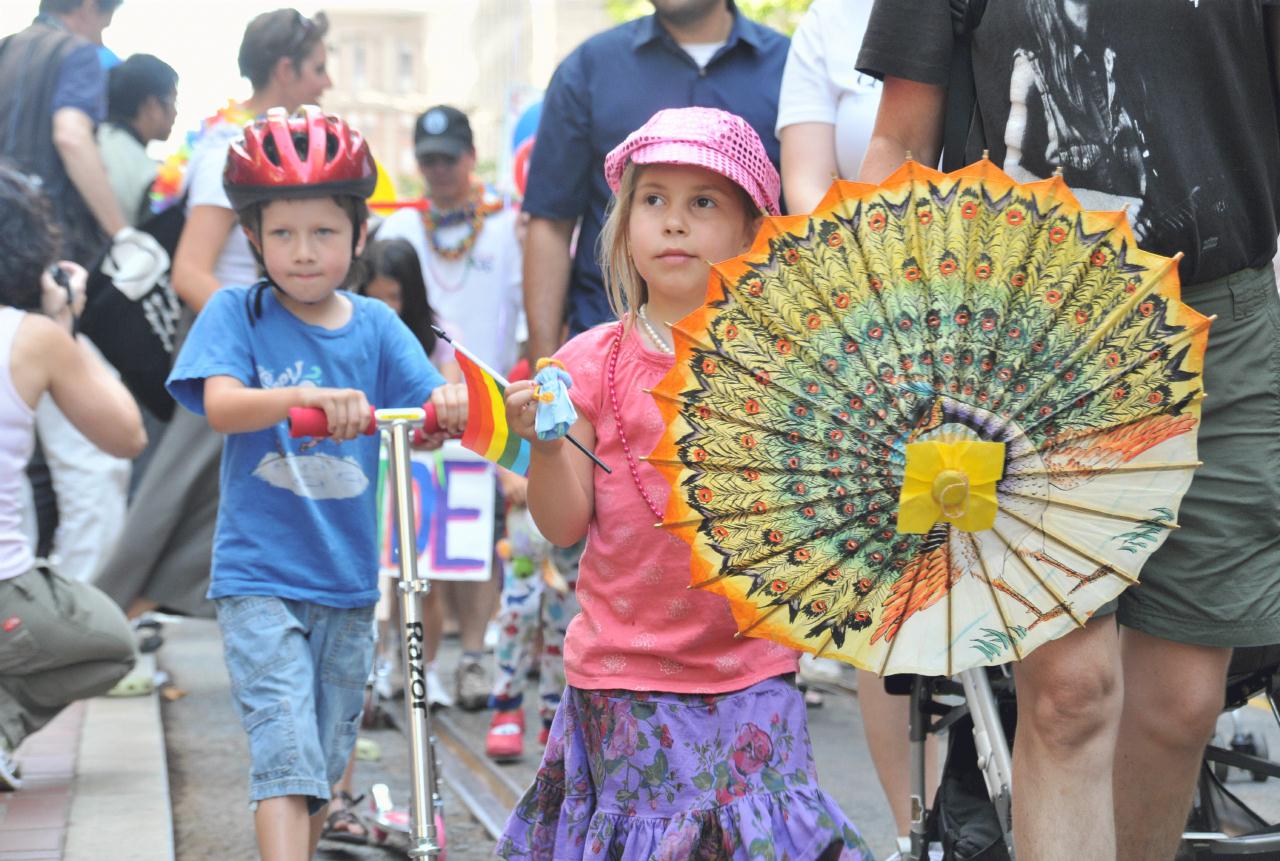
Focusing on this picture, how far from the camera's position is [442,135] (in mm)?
8750

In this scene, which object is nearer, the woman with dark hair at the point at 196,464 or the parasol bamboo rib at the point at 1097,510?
the parasol bamboo rib at the point at 1097,510

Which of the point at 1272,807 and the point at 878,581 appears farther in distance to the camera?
the point at 1272,807

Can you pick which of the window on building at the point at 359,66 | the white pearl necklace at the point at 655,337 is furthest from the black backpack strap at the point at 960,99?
the window on building at the point at 359,66

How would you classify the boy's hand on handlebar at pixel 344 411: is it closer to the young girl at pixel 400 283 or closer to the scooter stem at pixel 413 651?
the scooter stem at pixel 413 651

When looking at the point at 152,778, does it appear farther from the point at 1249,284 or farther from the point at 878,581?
the point at 1249,284

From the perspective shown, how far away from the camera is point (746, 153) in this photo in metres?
3.74

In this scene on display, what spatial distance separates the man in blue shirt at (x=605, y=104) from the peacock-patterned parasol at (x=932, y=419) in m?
2.65

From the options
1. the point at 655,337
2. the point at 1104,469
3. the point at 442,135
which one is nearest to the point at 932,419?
the point at 1104,469

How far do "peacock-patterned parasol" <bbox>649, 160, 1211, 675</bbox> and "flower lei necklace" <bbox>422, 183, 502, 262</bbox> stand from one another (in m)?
5.40

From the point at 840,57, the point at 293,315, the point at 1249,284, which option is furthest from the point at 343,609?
the point at 1249,284

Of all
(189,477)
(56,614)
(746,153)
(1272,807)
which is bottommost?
(1272,807)

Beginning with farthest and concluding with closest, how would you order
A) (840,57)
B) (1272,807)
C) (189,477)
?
(189,477) < (1272,807) < (840,57)

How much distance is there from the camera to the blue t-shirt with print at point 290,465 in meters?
4.50

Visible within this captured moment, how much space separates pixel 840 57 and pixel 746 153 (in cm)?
129
